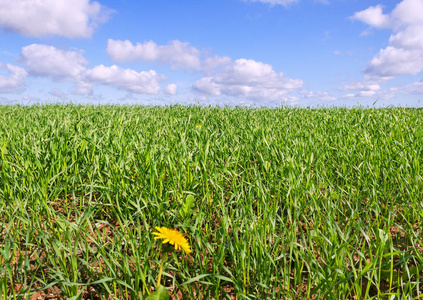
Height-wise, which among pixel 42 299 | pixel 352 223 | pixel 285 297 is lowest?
pixel 42 299

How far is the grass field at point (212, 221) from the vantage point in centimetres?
148

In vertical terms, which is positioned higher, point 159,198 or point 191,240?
point 159,198

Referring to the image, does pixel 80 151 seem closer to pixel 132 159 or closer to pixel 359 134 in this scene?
pixel 132 159

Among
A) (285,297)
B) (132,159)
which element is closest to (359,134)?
(132,159)

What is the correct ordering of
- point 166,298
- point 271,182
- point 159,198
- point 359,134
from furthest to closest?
point 359,134 < point 271,182 < point 159,198 < point 166,298

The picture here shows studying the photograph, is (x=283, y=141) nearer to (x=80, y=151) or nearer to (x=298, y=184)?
(x=298, y=184)

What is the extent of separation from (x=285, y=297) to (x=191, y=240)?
2.14ft

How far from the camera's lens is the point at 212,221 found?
2.15m

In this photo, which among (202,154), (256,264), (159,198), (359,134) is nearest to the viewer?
(256,264)

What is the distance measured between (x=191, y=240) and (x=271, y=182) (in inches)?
31.2

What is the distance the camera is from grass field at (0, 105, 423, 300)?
1480 millimetres

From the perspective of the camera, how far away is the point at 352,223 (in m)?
1.78

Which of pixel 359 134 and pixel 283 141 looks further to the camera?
pixel 359 134

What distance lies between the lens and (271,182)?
7.88 ft
